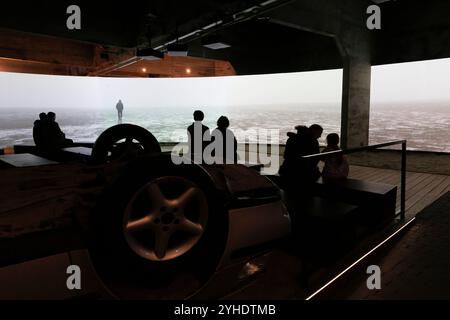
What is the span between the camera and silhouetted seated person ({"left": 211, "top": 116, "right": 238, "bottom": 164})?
4732 millimetres

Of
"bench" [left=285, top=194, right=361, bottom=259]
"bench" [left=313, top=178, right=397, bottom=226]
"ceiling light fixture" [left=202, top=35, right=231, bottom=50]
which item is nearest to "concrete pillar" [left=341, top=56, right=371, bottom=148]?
"ceiling light fixture" [left=202, top=35, right=231, bottom=50]

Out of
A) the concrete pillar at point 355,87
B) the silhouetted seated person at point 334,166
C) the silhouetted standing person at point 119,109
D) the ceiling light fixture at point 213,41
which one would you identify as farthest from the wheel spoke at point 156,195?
the silhouetted standing person at point 119,109

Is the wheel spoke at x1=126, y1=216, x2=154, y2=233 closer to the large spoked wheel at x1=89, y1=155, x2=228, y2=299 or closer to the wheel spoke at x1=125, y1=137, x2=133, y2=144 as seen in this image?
the large spoked wheel at x1=89, y1=155, x2=228, y2=299

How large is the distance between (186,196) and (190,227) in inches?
6.5

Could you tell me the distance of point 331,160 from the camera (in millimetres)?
4016

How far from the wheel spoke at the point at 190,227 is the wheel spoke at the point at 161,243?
86 mm

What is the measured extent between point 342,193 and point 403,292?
51.9 inches

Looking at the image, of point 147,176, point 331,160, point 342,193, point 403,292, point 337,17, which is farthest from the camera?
point 337,17

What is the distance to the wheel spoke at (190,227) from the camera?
1638 millimetres

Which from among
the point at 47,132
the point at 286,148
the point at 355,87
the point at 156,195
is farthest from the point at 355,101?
the point at 156,195

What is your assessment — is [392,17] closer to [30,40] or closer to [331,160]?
[331,160]

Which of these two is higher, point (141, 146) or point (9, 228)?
point (141, 146)
